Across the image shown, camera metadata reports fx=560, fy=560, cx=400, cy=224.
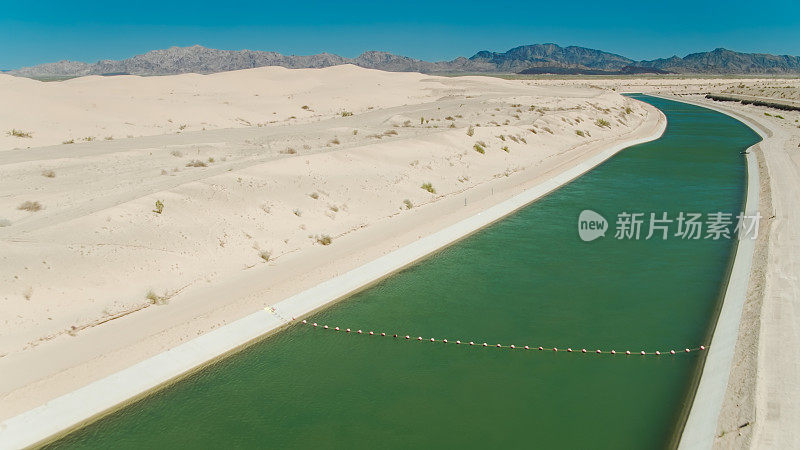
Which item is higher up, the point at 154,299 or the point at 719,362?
the point at 154,299

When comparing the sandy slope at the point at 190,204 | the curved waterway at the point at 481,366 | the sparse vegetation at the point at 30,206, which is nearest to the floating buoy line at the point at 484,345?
the curved waterway at the point at 481,366

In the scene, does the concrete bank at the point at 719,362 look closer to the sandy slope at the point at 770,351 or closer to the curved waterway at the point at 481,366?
the sandy slope at the point at 770,351

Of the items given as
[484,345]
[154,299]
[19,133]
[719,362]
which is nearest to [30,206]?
[154,299]

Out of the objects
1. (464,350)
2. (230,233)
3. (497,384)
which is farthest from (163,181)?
(497,384)

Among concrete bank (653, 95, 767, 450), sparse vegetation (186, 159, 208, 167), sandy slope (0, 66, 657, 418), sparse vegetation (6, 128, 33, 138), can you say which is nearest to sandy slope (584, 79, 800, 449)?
concrete bank (653, 95, 767, 450)

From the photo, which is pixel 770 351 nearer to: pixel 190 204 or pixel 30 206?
pixel 190 204
